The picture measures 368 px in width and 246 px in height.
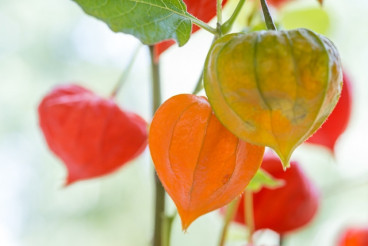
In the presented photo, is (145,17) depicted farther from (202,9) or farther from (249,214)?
(249,214)

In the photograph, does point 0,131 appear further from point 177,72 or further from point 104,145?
point 104,145

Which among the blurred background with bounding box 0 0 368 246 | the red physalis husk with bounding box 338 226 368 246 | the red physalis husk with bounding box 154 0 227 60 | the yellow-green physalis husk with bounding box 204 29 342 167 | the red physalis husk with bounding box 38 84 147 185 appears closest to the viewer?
the yellow-green physalis husk with bounding box 204 29 342 167

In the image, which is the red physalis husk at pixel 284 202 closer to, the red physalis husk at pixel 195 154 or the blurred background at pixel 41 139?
the red physalis husk at pixel 195 154

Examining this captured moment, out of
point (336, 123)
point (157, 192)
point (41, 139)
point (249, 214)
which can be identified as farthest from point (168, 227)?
point (41, 139)

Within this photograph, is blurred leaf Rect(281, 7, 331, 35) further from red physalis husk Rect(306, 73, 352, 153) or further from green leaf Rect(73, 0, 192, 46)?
green leaf Rect(73, 0, 192, 46)

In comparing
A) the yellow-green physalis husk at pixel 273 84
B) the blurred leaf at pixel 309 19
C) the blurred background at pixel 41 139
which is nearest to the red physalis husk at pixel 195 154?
the yellow-green physalis husk at pixel 273 84

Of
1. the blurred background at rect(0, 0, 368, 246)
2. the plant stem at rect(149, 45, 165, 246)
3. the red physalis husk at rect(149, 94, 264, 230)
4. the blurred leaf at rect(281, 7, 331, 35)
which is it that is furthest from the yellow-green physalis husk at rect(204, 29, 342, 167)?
the blurred background at rect(0, 0, 368, 246)
